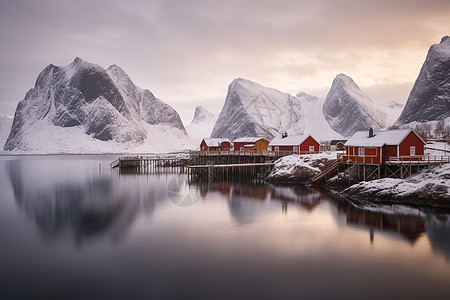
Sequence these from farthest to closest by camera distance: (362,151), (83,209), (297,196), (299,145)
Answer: (299,145), (362,151), (297,196), (83,209)

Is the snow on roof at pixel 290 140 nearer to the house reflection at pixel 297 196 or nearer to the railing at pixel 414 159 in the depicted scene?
the house reflection at pixel 297 196

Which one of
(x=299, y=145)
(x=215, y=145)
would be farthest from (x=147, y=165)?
(x=299, y=145)

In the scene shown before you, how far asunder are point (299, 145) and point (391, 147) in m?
21.3

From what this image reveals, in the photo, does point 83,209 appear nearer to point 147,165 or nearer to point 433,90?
point 147,165

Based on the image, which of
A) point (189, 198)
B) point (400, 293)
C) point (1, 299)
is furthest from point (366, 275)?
point (189, 198)

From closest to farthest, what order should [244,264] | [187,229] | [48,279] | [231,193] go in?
[48,279] → [244,264] → [187,229] → [231,193]

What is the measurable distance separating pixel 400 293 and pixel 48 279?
48.8 ft

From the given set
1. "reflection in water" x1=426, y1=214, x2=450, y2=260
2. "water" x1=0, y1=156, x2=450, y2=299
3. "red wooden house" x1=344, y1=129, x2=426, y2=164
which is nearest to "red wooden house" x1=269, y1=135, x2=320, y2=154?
"red wooden house" x1=344, y1=129, x2=426, y2=164

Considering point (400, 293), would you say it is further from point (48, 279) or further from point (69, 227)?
point (69, 227)

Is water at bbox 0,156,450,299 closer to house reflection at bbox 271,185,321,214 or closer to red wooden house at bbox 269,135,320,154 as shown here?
house reflection at bbox 271,185,321,214

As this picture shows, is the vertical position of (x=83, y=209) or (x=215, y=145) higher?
(x=215, y=145)

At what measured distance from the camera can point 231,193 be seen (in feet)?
121

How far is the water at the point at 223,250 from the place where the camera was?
43.0ft

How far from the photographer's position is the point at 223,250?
17750mm
